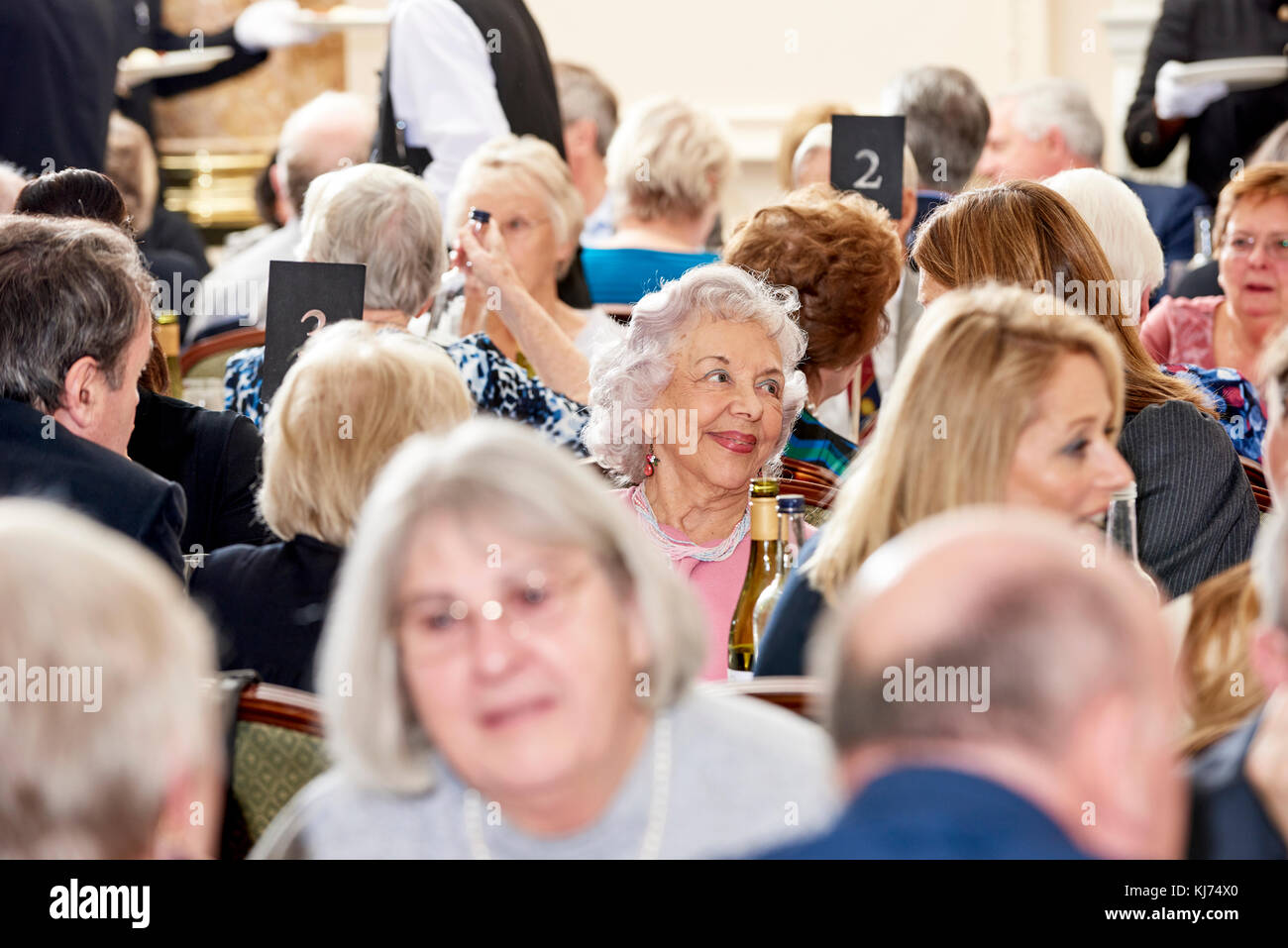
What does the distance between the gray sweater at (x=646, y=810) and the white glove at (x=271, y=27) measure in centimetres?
550

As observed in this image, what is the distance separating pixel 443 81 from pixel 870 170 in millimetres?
1326

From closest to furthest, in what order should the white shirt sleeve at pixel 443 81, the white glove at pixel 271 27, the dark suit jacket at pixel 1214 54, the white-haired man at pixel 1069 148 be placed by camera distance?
the white shirt sleeve at pixel 443 81 → the white-haired man at pixel 1069 148 → the dark suit jacket at pixel 1214 54 → the white glove at pixel 271 27

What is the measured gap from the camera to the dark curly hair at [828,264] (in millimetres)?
3152

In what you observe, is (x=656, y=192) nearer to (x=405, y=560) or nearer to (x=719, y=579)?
(x=719, y=579)

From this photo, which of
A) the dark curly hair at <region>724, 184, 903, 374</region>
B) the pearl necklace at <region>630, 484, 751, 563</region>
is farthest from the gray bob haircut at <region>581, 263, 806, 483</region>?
the dark curly hair at <region>724, 184, 903, 374</region>

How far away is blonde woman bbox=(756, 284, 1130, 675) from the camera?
181 cm

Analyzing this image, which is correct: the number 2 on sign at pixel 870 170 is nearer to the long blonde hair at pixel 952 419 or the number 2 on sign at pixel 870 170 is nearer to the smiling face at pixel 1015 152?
the smiling face at pixel 1015 152

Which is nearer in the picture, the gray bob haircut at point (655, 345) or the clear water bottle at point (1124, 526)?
the clear water bottle at point (1124, 526)

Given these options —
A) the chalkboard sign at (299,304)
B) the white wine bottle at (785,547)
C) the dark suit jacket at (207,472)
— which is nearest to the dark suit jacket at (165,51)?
the chalkboard sign at (299,304)

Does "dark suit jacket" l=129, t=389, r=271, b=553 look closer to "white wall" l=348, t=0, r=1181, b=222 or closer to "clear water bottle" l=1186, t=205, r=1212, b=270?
"clear water bottle" l=1186, t=205, r=1212, b=270

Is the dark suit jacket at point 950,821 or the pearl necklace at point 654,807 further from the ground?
the dark suit jacket at point 950,821

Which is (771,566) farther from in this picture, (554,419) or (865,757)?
(865,757)

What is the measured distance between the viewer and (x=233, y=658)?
2.05 meters
